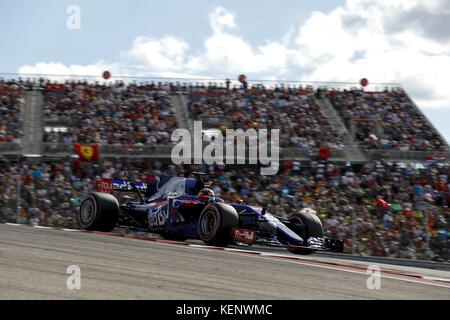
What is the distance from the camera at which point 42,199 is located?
15070 mm

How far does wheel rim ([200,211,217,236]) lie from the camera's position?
10461 millimetres

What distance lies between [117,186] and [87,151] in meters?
7.74

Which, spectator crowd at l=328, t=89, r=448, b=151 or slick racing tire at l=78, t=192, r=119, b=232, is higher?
spectator crowd at l=328, t=89, r=448, b=151

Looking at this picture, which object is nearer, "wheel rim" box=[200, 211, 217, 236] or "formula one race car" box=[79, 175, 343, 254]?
"formula one race car" box=[79, 175, 343, 254]

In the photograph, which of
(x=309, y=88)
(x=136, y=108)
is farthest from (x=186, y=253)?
(x=309, y=88)

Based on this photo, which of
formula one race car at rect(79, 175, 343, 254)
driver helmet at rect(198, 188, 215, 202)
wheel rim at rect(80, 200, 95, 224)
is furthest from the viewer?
wheel rim at rect(80, 200, 95, 224)

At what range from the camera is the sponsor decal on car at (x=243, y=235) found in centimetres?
1016

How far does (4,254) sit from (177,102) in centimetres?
1874

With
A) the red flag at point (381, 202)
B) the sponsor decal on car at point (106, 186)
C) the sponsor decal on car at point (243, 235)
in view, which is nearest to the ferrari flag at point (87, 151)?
the sponsor decal on car at point (106, 186)

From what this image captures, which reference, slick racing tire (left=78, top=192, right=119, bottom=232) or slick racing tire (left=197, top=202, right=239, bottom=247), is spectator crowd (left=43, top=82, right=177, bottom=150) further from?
slick racing tire (left=197, top=202, right=239, bottom=247)

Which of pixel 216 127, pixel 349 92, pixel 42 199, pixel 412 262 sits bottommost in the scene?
pixel 412 262
